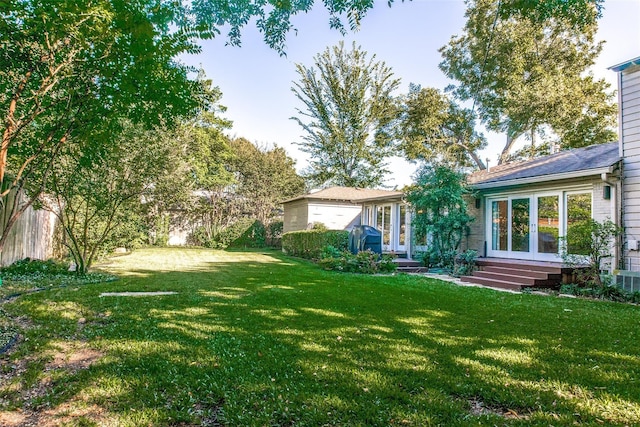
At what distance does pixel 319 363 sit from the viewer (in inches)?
125

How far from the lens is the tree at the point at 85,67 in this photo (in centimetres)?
357

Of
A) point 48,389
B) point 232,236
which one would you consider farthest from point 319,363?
point 232,236

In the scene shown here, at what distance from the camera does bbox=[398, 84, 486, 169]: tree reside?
23.4 metres

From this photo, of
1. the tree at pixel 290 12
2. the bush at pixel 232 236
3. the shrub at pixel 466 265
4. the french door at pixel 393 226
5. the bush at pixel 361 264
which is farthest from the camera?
the bush at pixel 232 236

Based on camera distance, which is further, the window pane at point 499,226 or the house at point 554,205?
the window pane at point 499,226

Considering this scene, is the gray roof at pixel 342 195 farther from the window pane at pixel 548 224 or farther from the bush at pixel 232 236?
the window pane at pixel 548 224

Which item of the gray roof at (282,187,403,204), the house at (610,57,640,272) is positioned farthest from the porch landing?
the gray roof at (282,187,403,204)

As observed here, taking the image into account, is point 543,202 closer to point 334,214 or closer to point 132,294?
point 132,294

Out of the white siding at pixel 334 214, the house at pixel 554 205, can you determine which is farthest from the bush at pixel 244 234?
the house at pixel 554 205

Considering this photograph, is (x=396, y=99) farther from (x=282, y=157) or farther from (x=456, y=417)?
(x=456, y=417)

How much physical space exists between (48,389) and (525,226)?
1089 centimetres

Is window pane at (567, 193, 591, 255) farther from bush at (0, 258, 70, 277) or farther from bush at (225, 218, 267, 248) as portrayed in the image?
bush at (225, 218, 267, 248)

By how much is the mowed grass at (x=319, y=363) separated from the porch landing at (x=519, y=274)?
240 centimetres

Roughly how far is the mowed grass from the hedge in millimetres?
7607
